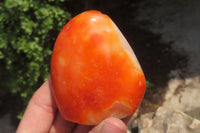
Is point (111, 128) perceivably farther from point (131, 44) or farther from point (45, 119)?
point (131, 44)

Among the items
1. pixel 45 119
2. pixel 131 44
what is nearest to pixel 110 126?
pixel 45 119

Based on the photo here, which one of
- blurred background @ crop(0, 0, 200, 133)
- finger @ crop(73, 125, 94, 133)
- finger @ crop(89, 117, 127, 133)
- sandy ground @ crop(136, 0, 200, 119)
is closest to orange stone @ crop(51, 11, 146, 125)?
finger @ crop(89, 117, 127, 133)

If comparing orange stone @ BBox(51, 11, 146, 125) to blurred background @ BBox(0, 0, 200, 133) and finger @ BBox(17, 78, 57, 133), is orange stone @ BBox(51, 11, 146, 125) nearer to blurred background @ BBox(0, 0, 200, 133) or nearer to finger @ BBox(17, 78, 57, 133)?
finger @ BBox(17, 78, 57, 133)

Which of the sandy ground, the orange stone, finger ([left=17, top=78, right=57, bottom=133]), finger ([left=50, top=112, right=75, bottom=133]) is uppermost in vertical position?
the orange stone

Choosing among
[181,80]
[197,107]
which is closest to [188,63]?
[181,80]

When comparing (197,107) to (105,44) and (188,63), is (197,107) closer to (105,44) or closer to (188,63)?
(188,63)
